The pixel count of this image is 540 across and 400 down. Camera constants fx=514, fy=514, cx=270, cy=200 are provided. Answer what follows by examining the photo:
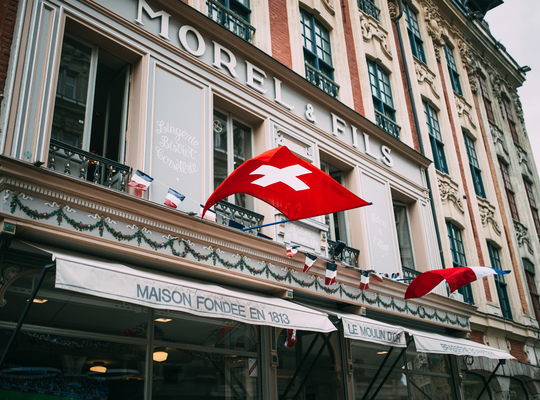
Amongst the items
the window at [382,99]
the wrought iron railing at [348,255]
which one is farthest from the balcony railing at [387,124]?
the wrought iron railing at [348,255]

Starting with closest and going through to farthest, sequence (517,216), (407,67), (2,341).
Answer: (2,341) < (407,67) < (517,216)

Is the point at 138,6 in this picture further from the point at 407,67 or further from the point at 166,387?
the point at 407,67

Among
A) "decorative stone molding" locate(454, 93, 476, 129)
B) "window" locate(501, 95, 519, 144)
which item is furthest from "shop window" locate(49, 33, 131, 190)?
"window" locate(501, 95, 519, 144)

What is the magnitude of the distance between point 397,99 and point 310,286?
7.81 m

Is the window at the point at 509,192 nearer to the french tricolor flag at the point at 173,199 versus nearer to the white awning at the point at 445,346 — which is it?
the white awning at the point at 445,346

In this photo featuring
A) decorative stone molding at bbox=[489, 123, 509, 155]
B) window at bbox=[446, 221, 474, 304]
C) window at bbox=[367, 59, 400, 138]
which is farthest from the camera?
decorative stone molding at bbox=[489, 123, 509, 155]

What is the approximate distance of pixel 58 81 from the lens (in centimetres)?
685

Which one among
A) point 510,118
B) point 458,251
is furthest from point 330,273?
point 510,118

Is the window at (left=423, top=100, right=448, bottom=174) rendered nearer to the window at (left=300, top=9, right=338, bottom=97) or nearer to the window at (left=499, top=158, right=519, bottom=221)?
the window at (left=499, top=158, right=519, bottom=221)

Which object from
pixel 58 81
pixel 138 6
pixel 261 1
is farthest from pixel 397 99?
pixel 58 81

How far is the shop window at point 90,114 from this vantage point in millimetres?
6426

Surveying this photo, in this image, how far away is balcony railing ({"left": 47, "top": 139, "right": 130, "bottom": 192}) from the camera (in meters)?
6.22

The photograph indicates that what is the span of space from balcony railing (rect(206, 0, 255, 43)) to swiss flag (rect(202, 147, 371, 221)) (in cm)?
367

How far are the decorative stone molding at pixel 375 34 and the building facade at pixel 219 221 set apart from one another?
0.32ft
